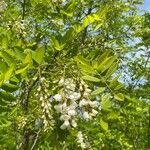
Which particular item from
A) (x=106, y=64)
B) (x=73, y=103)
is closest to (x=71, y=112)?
(x=73, y=103)

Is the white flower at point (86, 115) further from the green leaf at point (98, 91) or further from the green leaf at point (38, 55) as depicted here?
the green leaf at point (38, 55)

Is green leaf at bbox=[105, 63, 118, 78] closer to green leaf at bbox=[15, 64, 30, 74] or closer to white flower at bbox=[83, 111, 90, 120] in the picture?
white flower at bbox=[83, 111, 90, 120]

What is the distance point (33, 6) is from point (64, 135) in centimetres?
303

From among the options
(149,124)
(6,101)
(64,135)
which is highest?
(149,124)

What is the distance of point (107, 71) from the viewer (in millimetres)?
2113

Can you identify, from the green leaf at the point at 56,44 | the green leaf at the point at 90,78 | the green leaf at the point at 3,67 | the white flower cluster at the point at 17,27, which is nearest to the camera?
the green leaf at the point at 3,67

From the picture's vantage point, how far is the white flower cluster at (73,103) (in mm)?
1976

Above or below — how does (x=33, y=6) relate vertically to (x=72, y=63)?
above

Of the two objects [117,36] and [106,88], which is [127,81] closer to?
[117,36]

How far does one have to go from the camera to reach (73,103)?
2.00 meters

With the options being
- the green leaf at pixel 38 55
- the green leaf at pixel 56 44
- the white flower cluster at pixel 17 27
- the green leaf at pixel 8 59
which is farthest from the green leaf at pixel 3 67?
the white flower cluster at pixel 17 27

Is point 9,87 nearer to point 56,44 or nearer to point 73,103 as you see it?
point 56,44

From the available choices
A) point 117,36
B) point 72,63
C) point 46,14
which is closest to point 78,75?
point 72,63

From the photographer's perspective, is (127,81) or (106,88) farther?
(127,81)
